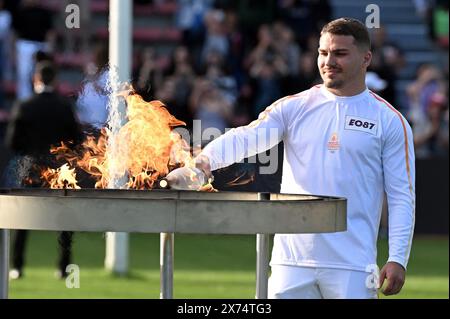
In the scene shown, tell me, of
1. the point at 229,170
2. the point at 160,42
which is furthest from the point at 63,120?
the point at 160,42

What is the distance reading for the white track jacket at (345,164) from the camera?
691 cm

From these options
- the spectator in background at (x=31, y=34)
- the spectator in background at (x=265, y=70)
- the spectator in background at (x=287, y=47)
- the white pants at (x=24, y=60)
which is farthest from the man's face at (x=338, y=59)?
the spectator in background at (x=287, y=47)

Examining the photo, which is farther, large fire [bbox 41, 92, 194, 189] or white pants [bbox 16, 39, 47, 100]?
white pants [bbox 16, 39, 47, 100]

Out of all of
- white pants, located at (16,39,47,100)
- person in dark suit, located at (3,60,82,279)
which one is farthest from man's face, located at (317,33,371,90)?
white pants, located at (16,39,47,100)

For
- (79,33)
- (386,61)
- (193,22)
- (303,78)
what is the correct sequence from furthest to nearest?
(193,22) < (79,33) < (303,78) < (386,61)

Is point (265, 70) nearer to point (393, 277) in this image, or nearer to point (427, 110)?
point (427, 110)

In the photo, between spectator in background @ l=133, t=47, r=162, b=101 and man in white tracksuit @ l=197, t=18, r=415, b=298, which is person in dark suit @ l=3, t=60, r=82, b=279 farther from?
man in white tracksuit @ l=197, t=18, r=415, b=298

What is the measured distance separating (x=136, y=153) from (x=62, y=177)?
43 centimetres

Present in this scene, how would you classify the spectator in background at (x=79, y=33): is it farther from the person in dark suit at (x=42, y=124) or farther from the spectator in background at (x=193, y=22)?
the person in dark suit at (x=42, y=124)

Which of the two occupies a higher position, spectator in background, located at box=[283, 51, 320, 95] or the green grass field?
spectator in background, located at box=[283, 51, 320, 95]

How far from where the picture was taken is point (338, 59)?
274 inches

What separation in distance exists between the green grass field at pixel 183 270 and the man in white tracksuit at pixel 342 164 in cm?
550

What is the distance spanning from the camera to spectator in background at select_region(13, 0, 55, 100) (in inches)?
826

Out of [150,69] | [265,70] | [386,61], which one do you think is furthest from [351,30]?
[265,70]
